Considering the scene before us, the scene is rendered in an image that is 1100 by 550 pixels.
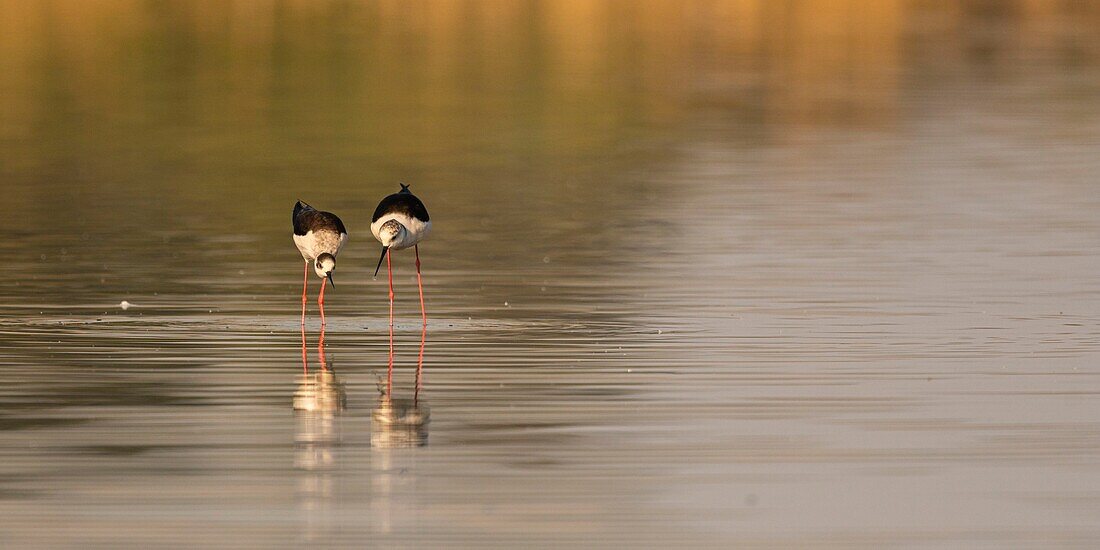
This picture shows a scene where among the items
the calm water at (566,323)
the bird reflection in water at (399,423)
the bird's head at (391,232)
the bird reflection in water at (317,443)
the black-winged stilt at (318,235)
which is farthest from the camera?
the bird's head at (391,232)

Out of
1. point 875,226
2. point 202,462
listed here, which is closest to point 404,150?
point 875,226

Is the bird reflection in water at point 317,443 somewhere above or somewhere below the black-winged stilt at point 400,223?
below

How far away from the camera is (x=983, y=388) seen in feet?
45.3

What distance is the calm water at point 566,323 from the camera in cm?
1046

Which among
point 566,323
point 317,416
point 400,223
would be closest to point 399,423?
point 317,416

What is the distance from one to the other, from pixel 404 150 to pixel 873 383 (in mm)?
21751

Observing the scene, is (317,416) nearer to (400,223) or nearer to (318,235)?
(318,235)

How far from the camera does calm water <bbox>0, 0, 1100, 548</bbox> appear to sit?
10.5 m

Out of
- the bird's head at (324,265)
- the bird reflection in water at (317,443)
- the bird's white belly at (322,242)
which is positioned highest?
the bird's white belly at (322,242)

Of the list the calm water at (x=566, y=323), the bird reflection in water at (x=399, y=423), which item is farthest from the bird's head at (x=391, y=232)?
the bird reflection in water at (x=399, y=423)

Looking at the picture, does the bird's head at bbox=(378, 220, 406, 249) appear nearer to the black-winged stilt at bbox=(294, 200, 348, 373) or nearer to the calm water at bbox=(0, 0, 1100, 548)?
the black-winged stilt at bbox=(294, 200, 348, 373)

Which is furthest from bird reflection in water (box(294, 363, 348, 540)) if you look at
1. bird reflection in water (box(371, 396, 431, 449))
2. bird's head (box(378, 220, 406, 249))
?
bird's head (box(378, 220, 406, 249))

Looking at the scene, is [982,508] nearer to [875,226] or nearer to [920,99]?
[875,226]

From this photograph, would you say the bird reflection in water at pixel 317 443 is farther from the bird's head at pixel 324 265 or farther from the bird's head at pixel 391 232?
the bird's head at pixel 391 232
